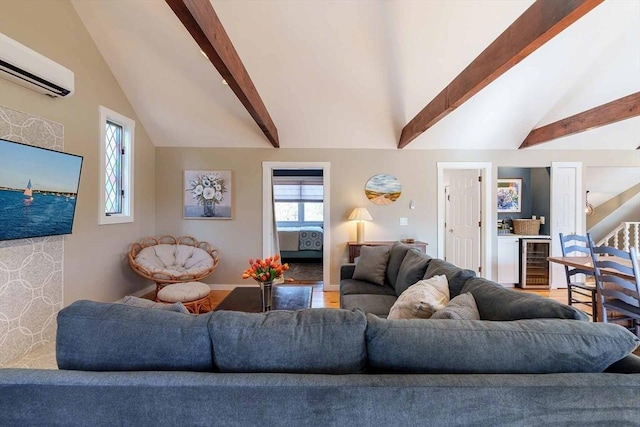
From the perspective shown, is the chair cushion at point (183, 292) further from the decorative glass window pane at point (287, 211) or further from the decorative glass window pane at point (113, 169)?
the decorative glass window pane at point (287, 211)

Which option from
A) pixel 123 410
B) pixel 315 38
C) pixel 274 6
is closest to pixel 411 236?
pixel 315 38

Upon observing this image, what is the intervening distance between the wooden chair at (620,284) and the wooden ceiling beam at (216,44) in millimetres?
3543

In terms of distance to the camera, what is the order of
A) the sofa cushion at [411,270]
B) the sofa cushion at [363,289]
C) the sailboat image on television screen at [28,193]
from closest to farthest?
the sailboat image on television screen at [28,193] < the sofa cushion at [411,270] < the sofa cushion at [363,289]

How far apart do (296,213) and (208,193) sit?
4.11 meters

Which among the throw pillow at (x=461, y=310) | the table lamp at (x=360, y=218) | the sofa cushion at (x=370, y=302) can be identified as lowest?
the sofa cushion at (x=370, y=302)

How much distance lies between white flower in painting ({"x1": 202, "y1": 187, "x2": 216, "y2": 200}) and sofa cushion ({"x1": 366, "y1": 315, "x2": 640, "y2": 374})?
4129 mm

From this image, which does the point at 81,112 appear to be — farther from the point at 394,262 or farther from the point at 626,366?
the point at 626,366

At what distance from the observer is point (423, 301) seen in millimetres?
1591

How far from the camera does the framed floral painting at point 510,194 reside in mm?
5445

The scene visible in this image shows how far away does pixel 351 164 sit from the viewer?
15.5 feet

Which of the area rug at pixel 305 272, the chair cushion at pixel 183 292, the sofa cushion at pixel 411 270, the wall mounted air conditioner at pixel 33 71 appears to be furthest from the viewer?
the area rug at pixel 305 272

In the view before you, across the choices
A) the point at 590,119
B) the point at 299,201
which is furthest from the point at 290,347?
the point at 299,201

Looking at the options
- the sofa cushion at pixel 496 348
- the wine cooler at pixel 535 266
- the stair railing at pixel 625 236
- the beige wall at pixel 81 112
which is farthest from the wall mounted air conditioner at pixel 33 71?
the stair railing at pixel 625 236

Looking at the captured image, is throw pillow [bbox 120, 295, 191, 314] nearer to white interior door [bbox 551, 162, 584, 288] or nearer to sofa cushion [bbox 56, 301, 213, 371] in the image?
sofa cushion [bbox 56, 301, 213, 371]
